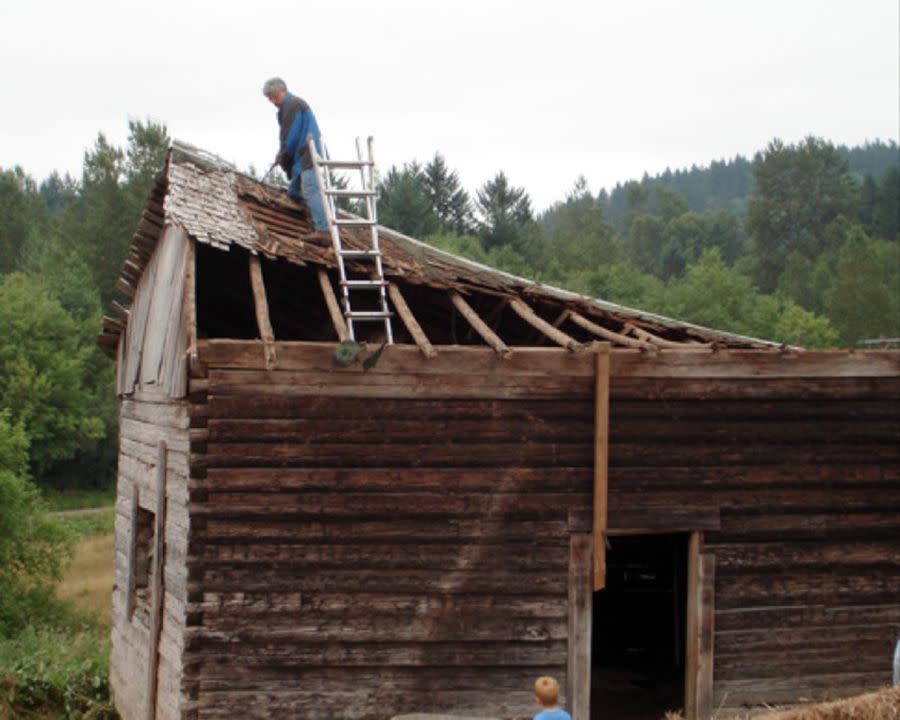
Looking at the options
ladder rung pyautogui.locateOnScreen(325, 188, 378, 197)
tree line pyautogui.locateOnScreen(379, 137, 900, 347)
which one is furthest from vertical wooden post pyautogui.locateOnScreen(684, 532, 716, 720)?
tree line pyautogui.locateOnScreen(379, 137, 900, 347)

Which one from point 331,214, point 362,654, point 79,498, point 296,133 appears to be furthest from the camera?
point 79,498

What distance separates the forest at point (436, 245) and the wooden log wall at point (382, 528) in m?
16.0

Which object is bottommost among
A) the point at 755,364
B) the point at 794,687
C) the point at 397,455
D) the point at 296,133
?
the point at 794,687

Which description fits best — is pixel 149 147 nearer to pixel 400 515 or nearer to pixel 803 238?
pixel 803 238

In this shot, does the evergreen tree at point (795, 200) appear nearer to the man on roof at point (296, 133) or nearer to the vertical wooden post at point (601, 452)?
the man on roof at point (296, 133)

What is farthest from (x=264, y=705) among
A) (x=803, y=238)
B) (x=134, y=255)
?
(x=803, y=238)

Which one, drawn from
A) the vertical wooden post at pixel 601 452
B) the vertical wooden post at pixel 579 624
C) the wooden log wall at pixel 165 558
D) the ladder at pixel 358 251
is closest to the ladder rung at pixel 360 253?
the ladder at pixel 358 251

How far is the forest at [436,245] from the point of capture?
47.6 meters

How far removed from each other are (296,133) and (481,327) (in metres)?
3.36

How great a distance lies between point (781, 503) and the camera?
34.7 feet

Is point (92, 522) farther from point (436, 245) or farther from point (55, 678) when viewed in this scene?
point (55, 678)

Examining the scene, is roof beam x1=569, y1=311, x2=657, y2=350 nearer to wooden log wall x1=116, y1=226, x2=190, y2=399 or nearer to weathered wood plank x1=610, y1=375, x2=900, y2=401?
weathered wood plank x1=610, y1=375, x2=900, y2=401

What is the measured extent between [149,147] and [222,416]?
57.4 m

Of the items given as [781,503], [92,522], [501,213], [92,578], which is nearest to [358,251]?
[781,503]
